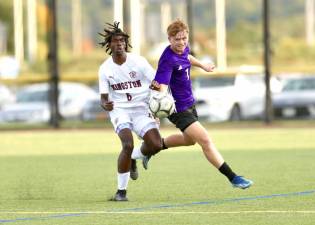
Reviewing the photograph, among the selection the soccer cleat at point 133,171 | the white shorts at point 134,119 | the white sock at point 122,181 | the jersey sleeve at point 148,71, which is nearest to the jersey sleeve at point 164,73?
the jersey sleeve at point 148,71

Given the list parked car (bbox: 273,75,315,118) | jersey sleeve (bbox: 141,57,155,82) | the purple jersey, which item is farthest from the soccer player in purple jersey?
parked car (bbox: 273,75,315,118)

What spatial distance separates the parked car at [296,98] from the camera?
99.5 feet

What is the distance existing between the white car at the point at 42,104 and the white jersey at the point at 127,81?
19.1 meters

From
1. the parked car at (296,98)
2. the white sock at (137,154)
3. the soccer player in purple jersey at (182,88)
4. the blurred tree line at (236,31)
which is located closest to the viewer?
the soccer player in purple jersey at (182,88)

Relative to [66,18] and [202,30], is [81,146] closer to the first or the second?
[202,30]

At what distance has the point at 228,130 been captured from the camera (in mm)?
27875

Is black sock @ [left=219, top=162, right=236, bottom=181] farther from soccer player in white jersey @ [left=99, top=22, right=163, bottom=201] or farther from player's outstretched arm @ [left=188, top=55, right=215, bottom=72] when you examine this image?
player's outstretched arm @ [left=188, top=55, right=215, bottom=72]

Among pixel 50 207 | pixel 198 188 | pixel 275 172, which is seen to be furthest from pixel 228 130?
pixel 50 207

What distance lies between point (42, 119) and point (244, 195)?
20745mm

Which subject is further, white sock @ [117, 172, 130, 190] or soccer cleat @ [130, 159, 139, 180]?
soccer cleat @ [130, 159, 139, 180]

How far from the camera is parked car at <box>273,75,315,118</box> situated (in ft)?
99.5

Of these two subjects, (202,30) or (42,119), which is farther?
(202,30)

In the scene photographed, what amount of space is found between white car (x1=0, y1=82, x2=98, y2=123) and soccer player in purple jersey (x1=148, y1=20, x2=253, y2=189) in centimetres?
1926

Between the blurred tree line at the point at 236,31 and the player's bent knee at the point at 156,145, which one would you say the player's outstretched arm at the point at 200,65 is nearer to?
the player's bent knee at the point at 156,145
